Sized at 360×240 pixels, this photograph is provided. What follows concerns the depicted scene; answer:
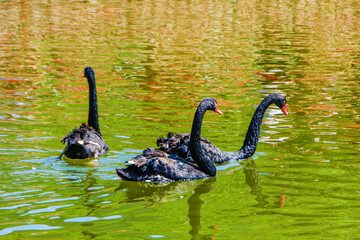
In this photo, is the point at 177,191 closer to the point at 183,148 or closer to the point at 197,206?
the point at 197,206

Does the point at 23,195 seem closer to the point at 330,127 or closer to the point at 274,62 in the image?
the point at 330,127

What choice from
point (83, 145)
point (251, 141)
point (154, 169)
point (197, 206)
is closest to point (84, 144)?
point (83, 145)

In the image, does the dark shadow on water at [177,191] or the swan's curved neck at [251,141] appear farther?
the swan's curved neck at [251,141]

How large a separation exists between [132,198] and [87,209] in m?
0.72

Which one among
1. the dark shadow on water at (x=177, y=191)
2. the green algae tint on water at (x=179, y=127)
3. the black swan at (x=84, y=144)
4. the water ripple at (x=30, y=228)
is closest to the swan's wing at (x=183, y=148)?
the green algae tint on water at (x=179, y=127)

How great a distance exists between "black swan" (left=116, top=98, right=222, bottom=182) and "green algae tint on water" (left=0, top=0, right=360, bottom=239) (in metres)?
0.15

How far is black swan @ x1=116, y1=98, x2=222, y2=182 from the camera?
7801 millimetres

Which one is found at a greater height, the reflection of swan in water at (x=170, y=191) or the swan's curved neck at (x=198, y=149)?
the swan's curved neck at (x=198, y=149)

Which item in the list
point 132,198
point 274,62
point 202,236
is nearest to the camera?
point 202,236

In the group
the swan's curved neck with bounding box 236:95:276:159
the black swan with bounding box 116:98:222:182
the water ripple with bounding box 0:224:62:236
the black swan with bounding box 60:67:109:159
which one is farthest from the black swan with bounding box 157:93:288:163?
the water ripple with bounding box 0:224:62:236

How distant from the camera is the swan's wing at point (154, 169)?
7.77m

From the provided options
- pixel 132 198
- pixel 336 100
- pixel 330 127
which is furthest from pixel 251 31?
pixel 132 198

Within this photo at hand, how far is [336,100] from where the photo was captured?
13172mm

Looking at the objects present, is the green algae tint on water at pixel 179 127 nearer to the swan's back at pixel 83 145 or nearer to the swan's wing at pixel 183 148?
the swan's back at pixel 83 145
